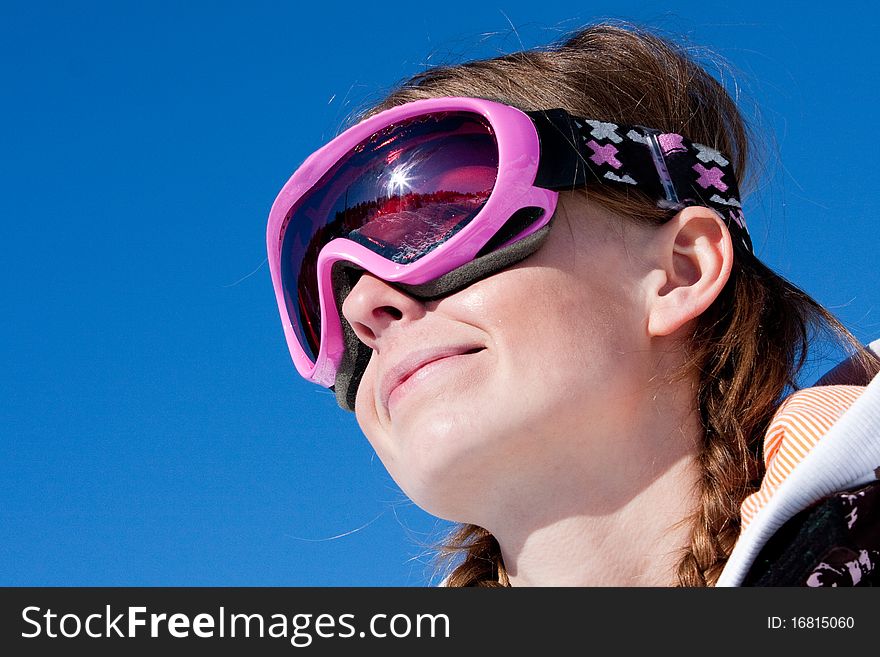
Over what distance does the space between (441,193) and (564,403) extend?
82 centimetres

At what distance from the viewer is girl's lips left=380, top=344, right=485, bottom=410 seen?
9.78 ft

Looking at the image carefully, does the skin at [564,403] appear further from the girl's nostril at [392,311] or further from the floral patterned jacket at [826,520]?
the floral patterned jacket at [826,520]

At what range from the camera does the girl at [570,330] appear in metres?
2.87

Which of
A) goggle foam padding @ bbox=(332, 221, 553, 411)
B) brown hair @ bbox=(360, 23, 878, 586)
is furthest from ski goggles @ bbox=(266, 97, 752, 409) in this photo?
brown hair @ bbox=(360, 23, 878, 586)

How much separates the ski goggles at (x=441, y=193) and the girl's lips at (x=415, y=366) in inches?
7.9

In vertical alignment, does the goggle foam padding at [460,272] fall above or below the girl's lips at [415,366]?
above

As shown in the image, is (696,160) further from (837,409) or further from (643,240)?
(837,409)

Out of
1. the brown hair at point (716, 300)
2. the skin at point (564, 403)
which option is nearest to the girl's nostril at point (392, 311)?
the skin at point (564, 403)

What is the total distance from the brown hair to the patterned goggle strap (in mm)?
75

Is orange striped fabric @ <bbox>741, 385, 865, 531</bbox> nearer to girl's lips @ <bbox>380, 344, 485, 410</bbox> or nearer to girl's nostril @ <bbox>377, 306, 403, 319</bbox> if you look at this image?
girl's lips @ <bbox>380, 344, 485, 410</bbox>

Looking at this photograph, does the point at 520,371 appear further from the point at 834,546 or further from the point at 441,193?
the point at 834,546

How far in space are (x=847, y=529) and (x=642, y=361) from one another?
2.81ft

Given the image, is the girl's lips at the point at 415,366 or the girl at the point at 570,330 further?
the girl's lips at the point at 415,366
